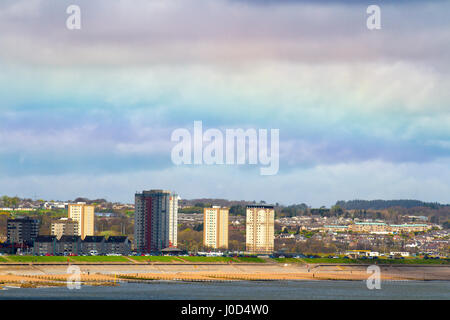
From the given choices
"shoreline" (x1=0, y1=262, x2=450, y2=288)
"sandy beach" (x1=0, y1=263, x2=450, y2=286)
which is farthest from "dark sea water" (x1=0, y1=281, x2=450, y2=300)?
"sandy beach" (x1=0, y1=263, x2=450, y2=286)

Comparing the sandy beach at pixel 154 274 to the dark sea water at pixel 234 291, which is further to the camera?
Answer: the sandy beach at pixel 154 274

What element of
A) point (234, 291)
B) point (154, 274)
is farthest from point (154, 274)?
Answer: point (234, 291)

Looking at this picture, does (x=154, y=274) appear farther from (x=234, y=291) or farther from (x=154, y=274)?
(x=234, y=291)

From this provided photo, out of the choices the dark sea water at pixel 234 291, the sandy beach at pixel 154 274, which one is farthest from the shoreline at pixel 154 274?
the dark sea water at pixel 234 291

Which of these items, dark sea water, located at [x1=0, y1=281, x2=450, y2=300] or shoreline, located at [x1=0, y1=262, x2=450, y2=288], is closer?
dark sea water, located at [x1=0, y1=281, x2=450, y2=300]

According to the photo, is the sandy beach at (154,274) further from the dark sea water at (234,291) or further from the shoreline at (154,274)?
the dark sea water at (234,291)

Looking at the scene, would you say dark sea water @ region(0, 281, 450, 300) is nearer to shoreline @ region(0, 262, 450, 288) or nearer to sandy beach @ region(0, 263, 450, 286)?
shoreline @ region(0, 262, 450, 288)

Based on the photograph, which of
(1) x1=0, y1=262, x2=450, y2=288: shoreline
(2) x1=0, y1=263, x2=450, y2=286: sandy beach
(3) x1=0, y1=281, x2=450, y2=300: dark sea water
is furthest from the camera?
(2) x1=0, y1=263, x2=450, y2=286: sandy beach
